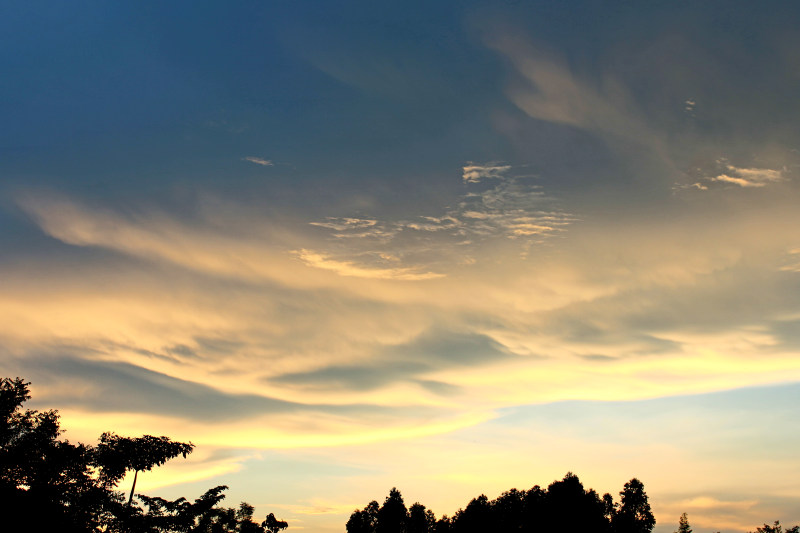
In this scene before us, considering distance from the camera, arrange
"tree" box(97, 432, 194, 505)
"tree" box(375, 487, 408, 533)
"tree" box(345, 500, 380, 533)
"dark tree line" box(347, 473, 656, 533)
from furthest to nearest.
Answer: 1. "tree" box(345, 500, 380, 533)
2. "tree" box(375, 487, 408, 533)
3. "dark tree line" box(347, 473, 656, 533)
4. "tree" box(97, 432, 194, 505)

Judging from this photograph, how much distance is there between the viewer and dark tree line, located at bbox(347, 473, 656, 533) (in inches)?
4887

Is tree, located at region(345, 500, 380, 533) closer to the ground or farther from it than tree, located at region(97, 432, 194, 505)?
closer to the ground

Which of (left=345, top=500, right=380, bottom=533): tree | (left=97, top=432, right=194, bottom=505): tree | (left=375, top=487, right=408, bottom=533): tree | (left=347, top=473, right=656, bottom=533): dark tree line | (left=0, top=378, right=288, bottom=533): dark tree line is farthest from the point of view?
(left=345, top=500, right=380, bottom=533): tree

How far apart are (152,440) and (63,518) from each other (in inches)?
2083

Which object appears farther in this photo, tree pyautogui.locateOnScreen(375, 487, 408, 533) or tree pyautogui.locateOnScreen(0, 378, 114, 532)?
tree pyautogui.locateOnScreen(375, 487, 408, 533)

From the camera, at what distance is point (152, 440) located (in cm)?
11894

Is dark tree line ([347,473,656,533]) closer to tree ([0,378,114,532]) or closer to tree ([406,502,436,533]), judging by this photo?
tree ([406,502,436,533])

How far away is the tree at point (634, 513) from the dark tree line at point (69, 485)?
298 feet

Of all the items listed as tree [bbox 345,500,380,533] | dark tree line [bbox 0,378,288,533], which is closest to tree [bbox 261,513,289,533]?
dark tree line [bbox 0,378,288,533]

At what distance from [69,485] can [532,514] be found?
4019 inches

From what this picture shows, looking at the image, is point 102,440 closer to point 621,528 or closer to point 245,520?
point 245,520

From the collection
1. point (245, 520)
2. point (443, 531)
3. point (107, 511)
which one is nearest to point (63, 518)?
point (107, 511)

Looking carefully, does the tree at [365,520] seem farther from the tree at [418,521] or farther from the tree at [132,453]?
the tree at [132,453]

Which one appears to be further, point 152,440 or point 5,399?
point 152,440
